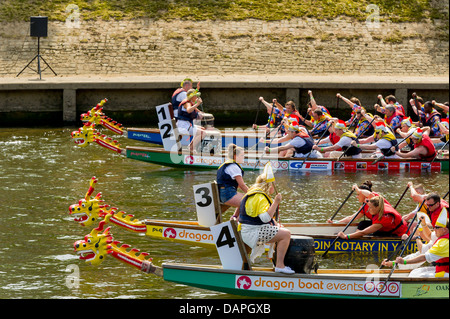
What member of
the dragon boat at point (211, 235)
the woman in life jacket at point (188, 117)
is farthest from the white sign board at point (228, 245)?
the woman in life jacket at point (188, 117)

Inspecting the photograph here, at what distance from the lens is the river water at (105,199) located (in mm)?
12266

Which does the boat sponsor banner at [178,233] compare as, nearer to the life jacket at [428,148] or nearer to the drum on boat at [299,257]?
the drum on boat at [299,257]

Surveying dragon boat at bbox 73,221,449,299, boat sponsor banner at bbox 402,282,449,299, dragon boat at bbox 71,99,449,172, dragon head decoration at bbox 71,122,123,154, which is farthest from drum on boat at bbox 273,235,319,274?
dragon head decoration at bbox 71,122,123,154

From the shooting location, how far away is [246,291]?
10.9 meters

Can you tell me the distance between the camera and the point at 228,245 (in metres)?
10.9

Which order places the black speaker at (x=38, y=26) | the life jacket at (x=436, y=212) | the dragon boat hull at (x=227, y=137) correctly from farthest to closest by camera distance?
the black speaker at (x=38, y=26)
the dragon boat hull at (x=227, y=137)
the life jacket at (x=436, y=212)

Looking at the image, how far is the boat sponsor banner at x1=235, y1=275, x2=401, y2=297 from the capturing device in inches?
421

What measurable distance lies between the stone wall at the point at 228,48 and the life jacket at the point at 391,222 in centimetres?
1726

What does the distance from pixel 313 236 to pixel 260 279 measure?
2424mm

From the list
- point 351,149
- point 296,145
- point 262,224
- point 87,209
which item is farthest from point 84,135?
point 262,224

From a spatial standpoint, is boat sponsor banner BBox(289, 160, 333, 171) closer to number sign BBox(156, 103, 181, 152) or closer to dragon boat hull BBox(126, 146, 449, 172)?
dragon boat hull BBox(126, 146, 449, 172)

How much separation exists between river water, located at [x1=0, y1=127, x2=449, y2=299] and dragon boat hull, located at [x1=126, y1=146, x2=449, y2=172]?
0.24 metres

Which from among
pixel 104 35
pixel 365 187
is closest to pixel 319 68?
pixel 104 35

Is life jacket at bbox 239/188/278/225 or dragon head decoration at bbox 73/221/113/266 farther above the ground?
life jacket at bbox 239/188/278/225
